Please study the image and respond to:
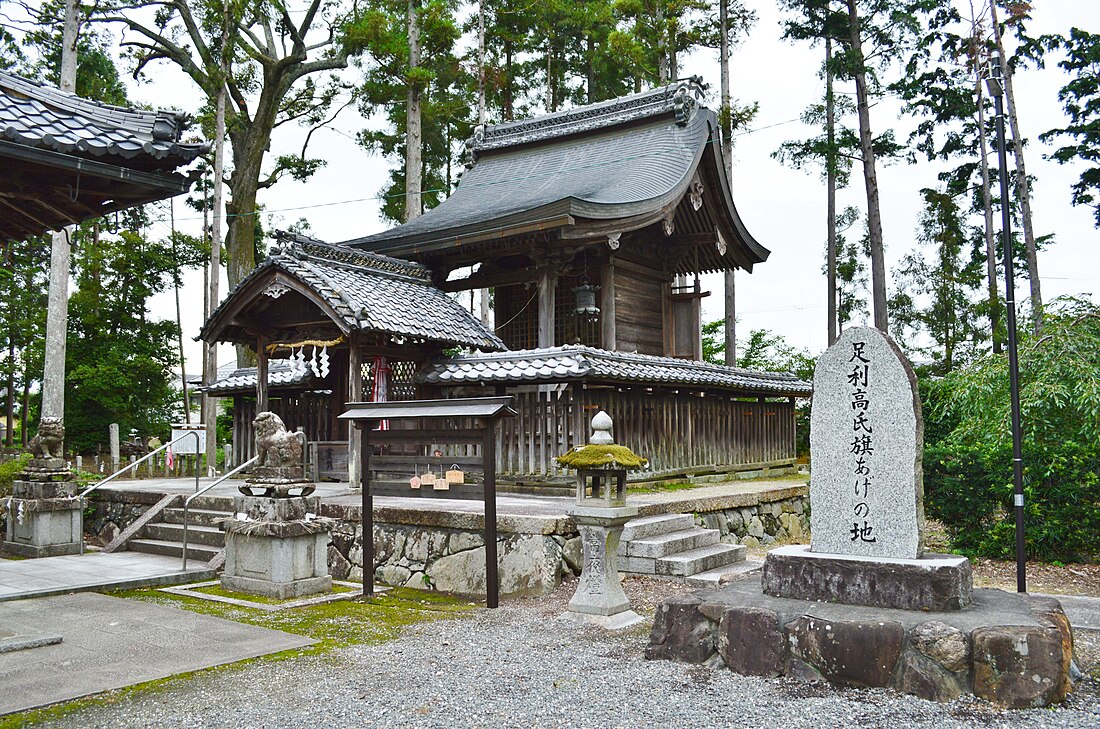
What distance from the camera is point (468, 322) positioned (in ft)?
46.3

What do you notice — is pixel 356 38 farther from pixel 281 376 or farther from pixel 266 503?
pixel 266 503

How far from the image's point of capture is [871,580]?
577 cm

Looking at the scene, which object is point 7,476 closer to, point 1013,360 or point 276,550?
point 276,550

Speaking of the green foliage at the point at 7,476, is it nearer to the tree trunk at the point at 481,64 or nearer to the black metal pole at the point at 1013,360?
the black metal pole at the point at 1013,360

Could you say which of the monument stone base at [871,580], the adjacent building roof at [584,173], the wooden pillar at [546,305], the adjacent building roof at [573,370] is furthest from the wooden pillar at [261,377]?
the monument stone base at [871,580]

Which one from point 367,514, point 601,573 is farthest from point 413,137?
point 601,573

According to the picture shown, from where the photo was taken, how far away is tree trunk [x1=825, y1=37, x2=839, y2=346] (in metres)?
22.0

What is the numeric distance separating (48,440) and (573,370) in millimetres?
7897

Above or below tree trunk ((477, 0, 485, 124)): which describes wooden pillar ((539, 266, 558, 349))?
below

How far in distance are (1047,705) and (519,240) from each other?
10386 millimetres

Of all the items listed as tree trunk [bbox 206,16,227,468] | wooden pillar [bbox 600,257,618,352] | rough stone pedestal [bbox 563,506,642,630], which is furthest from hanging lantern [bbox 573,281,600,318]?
tree trunk [bbox 206,16,227,468]

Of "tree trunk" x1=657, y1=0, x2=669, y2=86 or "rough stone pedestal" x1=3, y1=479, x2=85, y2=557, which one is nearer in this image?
"rough stone pedestal" x1=3, y1=479, x2=85, y2=557

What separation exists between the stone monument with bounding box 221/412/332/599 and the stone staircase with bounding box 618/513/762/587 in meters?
3.37

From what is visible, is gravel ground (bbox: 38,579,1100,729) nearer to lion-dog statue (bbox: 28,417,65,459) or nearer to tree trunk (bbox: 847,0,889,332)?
lion-dog statue (bbox: 28,417,65,459)
